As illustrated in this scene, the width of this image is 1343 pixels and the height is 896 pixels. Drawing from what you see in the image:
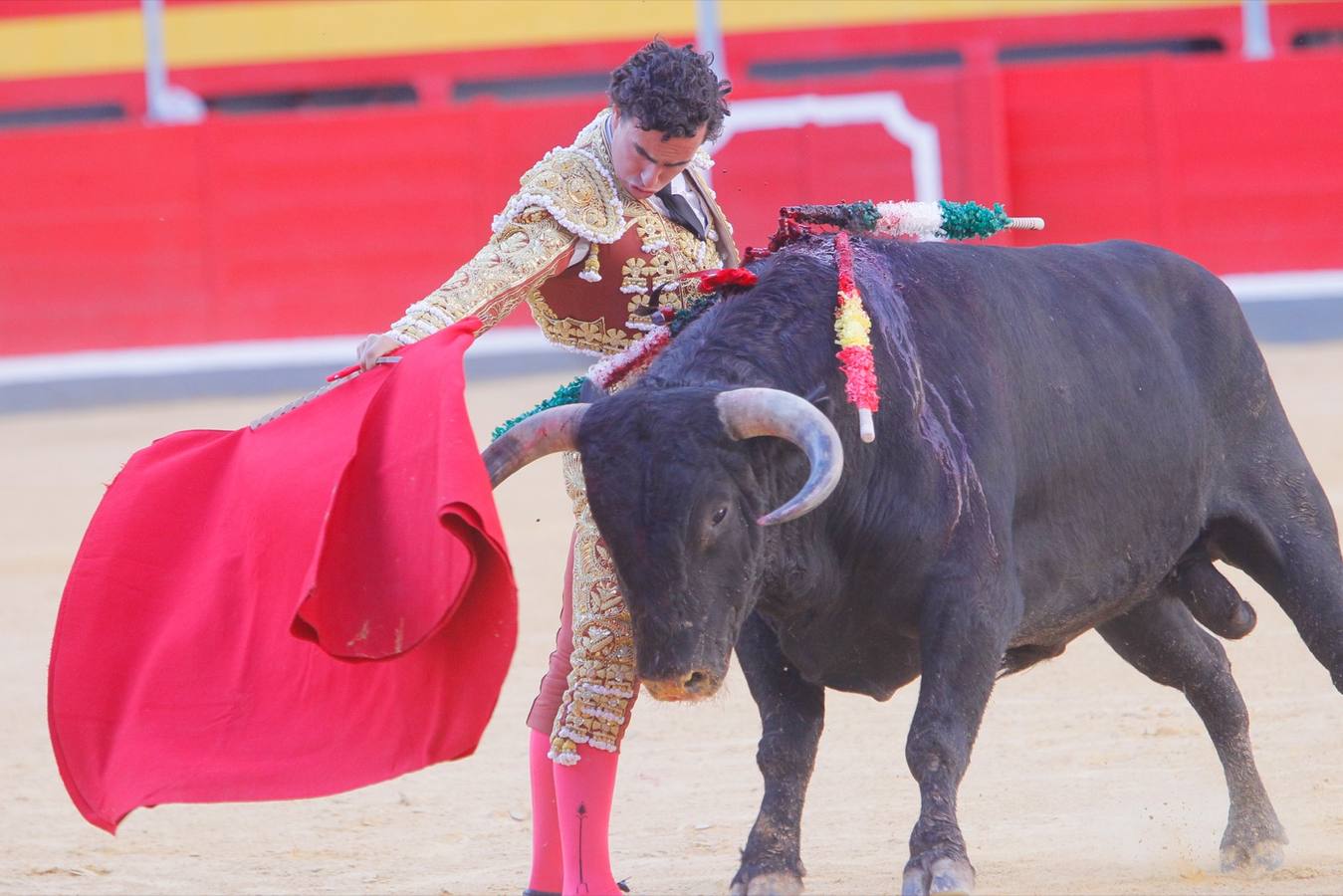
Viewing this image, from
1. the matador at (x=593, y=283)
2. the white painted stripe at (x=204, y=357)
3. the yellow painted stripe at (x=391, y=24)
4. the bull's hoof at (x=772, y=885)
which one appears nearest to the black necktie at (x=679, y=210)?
the matador at (x=593, y=283)

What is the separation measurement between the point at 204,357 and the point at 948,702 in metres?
7.97

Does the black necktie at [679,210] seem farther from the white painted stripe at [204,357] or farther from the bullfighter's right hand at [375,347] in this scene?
the white painted stripe at [204,357]

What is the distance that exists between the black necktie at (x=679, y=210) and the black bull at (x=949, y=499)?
18 centimetres

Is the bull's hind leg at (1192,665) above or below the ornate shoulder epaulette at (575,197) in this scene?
below

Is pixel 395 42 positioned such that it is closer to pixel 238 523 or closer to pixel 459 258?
pixel 459 258

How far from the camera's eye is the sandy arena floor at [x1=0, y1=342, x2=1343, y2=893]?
326 cm

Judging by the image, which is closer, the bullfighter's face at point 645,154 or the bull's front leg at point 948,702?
the bull's front leg at point 948,702

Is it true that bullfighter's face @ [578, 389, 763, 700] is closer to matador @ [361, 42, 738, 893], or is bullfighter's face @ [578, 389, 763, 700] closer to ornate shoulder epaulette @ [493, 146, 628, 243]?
matador @ [361, 42, 738, 893]

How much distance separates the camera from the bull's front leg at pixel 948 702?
8.29ft

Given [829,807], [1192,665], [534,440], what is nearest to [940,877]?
[534,440]

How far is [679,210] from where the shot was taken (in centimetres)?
288

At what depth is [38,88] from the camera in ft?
40.9

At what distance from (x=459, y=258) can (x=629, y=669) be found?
7.59 meters

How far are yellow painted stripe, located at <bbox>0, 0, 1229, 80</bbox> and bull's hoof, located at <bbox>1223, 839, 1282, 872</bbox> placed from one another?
29.9ft
